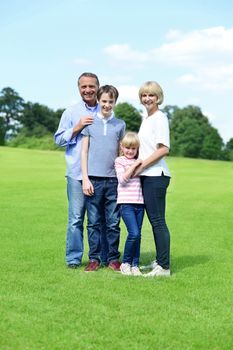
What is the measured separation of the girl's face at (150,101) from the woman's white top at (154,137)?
6 cm

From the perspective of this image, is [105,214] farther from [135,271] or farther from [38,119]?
[38,119]

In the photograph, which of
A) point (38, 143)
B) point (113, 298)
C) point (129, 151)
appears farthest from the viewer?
point (38, 143)

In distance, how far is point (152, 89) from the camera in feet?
22.1

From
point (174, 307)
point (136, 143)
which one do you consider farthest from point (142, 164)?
point (174, 307)

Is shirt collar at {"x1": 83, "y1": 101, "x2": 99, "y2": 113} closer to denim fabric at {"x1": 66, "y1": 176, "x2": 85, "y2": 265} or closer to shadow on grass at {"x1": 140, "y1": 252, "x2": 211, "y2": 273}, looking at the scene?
denim fabric at {"x1": 66, "y1": 176, "x2": 85, "y2": 265}

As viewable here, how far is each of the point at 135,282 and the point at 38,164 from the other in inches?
1171

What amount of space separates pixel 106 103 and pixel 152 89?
0.57m

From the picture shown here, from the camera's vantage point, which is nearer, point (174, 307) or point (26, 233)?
point (174, 307)

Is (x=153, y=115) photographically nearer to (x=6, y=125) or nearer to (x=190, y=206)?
(x=190, y=206)

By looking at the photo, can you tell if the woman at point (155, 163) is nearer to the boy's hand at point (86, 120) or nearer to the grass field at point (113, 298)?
the grass field at point (113, 298)

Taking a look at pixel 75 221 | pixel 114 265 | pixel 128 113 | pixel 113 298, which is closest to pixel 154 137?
pixel 75 221

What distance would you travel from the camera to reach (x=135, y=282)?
649 cm

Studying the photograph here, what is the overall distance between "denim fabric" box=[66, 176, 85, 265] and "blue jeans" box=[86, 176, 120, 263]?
0.43 feet

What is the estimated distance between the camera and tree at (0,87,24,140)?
101m
